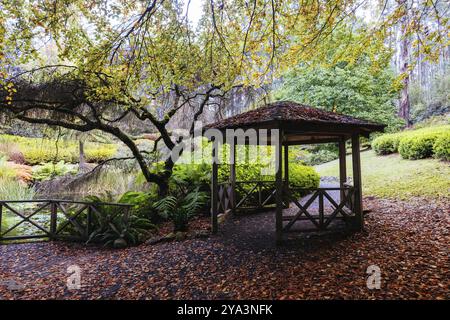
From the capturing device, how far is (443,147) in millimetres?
10555

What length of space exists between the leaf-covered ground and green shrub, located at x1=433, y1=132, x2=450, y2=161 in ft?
15.1

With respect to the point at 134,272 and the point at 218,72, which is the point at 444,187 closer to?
the point at 218,72

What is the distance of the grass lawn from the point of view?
8.53 m

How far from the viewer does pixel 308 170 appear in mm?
11125

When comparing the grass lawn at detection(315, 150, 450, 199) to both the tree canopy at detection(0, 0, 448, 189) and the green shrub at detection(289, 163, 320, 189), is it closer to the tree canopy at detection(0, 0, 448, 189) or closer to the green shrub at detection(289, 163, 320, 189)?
the green shrub at detection(289, 163, 320, 189)

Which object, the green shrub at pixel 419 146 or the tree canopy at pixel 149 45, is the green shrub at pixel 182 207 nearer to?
the tree canopy at pixel 149 45

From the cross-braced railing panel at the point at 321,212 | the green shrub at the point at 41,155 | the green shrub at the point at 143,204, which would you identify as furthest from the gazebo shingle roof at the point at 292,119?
the green shrub at the point at 41,155

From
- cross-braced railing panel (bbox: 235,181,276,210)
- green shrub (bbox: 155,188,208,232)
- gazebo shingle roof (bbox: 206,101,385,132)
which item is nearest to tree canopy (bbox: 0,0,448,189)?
green shrub (bbox: 155,188,208,232)

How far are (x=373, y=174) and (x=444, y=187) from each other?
12.6 ft

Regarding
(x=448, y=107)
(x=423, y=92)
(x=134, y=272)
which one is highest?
(x=423, y=92)

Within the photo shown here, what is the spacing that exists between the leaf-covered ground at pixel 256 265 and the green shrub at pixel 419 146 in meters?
5.88

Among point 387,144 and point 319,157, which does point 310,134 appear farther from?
point 319,157
